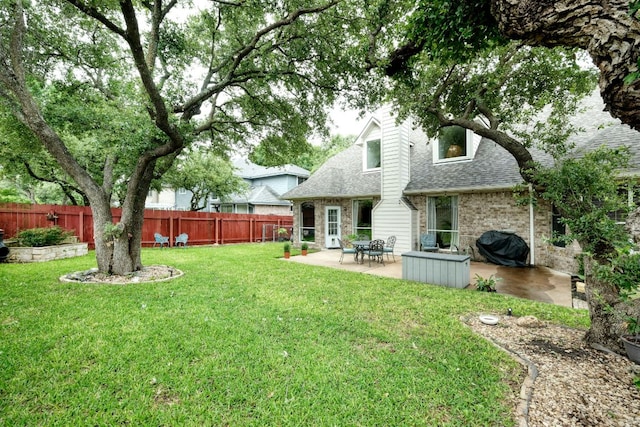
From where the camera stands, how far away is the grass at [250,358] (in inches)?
93.8

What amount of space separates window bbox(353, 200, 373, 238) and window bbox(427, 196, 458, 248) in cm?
267

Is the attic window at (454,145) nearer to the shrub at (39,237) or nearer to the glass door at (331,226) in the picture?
the glass door at (331,226)

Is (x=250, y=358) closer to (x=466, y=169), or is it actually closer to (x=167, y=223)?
(x=466, y=169)

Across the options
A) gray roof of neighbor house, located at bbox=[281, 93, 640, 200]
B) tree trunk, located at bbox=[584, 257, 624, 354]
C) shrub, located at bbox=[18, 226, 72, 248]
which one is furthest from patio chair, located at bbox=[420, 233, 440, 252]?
shrub, located at bbox=[18, 226, 72, 248]

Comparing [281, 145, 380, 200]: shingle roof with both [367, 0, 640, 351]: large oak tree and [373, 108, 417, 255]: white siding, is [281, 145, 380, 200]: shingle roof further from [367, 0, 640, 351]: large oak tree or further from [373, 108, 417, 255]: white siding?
[367, 0, 640, 351]: large oak tree

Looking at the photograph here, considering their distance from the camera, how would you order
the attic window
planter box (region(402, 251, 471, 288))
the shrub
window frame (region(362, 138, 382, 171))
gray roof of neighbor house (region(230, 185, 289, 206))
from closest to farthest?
planter box (region(402, 251, 471, 288)) → the shrub → the attic window → window frame (region(362, 138, 382, 171)) → gray roof of neighbor house (region(230, 185, 289, 206))

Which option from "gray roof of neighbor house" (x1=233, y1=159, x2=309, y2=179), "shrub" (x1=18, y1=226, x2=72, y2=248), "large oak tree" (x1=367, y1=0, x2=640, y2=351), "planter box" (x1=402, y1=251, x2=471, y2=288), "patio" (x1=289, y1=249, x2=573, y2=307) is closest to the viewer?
"large oak tree" (x1=367, y1=0, x2=640, y2=351)

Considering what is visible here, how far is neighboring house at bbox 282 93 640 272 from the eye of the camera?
28.9ft

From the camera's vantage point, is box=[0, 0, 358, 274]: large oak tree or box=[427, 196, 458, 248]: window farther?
box=[427, 196, 458, 248]: window

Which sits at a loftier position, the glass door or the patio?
the glass door

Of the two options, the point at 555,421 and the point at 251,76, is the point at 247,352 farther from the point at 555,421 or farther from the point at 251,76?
the point at 251,76

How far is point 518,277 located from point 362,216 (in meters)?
6.77

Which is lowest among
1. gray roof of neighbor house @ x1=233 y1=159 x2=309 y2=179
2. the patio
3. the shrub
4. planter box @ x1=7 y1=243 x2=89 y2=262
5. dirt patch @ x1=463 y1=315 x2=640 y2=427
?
the patio

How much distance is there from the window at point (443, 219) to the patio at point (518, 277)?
1.35 metres
